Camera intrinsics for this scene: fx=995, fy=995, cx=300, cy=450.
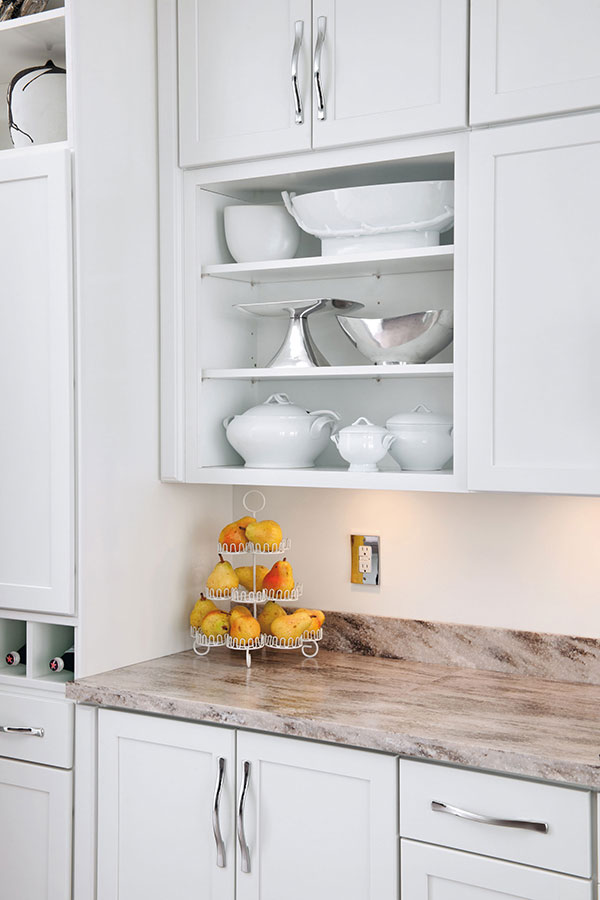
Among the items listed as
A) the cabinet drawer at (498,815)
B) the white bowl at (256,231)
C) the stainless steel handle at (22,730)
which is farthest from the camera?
the white bowl at (256,231)

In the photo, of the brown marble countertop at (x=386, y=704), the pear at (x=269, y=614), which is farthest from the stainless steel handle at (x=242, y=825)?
the pear at (x=269, y=614)

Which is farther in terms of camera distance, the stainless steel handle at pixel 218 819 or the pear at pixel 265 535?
the pear at pixel 265 535

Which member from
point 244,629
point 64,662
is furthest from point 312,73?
point 64,662

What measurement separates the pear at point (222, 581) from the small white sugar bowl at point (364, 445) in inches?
16.9

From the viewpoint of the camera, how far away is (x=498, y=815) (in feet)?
5.68

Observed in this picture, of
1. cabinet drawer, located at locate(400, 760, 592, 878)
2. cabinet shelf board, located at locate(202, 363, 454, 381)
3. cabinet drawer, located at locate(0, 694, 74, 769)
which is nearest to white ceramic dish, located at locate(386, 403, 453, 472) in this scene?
cabinet shelf board, located at locate(202, 363, 454, 381)

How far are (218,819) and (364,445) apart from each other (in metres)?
0.85

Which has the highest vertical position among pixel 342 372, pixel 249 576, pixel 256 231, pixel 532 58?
pixel 532 58

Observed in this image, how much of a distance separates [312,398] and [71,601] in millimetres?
839

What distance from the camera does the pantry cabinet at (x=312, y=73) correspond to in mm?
2076

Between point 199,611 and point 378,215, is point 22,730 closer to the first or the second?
point 199,611

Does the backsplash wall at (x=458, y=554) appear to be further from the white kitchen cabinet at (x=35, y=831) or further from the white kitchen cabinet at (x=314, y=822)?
the white kitchen cabinet at (x=35, y=831)

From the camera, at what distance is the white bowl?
2.46m

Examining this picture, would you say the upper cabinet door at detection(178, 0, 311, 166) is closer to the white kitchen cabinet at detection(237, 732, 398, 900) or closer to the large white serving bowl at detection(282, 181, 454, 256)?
the large white serving bowl at detection(282, 181, 454, 256)
